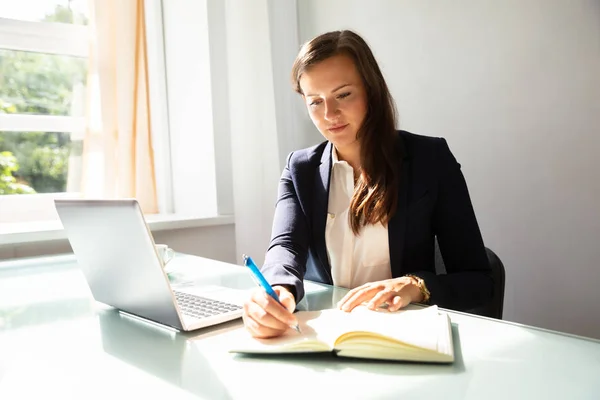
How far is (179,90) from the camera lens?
2.44m

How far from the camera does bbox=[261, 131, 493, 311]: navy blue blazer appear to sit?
1.22 m

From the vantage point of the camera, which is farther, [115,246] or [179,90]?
[179,90]

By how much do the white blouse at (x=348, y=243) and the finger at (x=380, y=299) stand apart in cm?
42

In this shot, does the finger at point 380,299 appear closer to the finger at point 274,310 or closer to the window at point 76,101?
the finger at point 274,310

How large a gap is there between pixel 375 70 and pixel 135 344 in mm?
900

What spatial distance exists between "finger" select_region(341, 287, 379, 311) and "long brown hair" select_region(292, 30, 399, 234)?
1.30ft

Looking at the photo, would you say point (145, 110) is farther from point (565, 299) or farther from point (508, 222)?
point (565, 299)

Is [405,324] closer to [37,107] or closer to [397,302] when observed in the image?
[397,302]

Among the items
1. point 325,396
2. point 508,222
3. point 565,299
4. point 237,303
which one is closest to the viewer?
point 325,396

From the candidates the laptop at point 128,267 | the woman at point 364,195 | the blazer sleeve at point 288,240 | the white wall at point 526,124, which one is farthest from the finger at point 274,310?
the white wall at point 526,124

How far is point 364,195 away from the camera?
1.33 meters

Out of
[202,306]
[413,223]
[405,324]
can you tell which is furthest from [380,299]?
[413,223]

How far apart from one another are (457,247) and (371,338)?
25.5 inches

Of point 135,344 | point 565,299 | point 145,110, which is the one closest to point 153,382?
point 135,344
